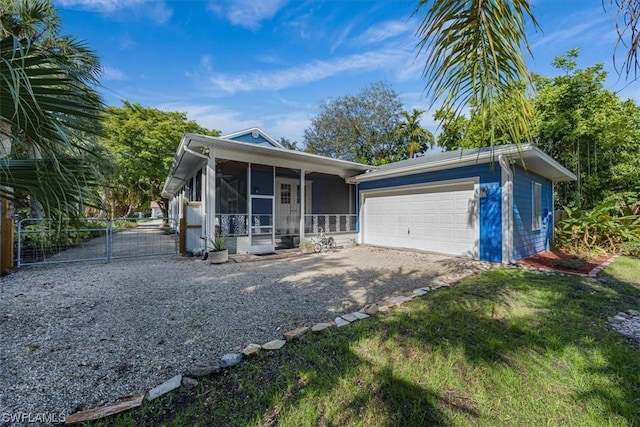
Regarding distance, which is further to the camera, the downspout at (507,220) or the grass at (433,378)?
the downspout at (507,220)

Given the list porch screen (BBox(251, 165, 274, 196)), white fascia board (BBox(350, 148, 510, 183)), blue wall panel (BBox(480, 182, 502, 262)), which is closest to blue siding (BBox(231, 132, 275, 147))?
porch screen (BBox(251, 165, 274, 196))

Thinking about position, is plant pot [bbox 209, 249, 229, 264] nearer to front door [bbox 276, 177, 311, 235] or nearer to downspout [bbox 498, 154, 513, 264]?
front door [bbox 276, 177, 311, 235]

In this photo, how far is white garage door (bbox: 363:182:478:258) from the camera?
25.5 ft

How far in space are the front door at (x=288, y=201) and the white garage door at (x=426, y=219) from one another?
289 cm

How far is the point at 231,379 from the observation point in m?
2.17

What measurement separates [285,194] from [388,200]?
15.1 feet

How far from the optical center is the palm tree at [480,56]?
1.62m

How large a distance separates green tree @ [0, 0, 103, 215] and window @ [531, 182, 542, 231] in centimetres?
1061

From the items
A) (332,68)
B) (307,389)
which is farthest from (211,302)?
(332,68)

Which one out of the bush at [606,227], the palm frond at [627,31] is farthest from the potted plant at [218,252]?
the bush at [606,227]

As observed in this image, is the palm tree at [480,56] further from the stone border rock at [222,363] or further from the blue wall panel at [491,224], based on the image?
the blue wall panel at [491,224]

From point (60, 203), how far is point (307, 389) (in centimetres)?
203

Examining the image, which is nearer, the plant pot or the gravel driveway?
the gravel driveway

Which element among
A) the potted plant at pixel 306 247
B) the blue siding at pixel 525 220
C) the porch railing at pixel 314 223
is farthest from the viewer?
the porch railing at pixel 314 223
